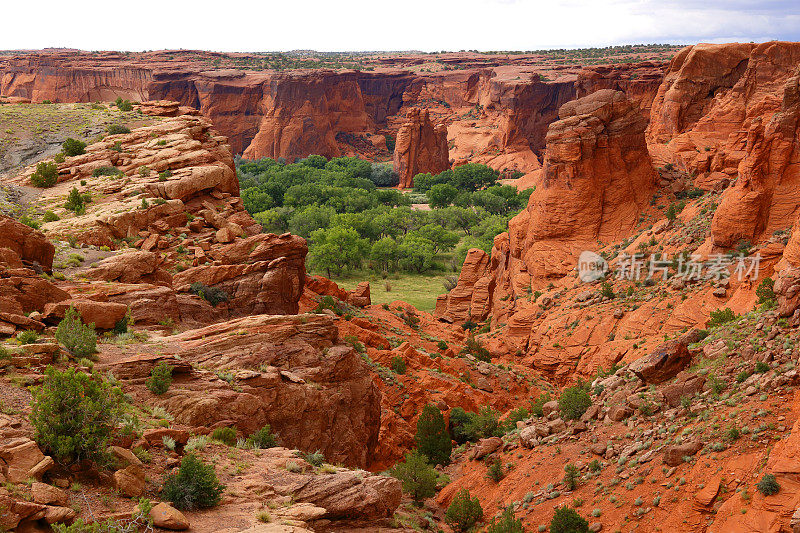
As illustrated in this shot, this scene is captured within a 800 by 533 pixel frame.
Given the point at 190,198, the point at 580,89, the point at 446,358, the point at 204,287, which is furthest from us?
the point at 580,89

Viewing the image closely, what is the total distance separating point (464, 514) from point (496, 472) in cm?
301

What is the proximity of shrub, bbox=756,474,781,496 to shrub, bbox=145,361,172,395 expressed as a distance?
1445 cm

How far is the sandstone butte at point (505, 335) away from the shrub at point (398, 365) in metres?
0.60

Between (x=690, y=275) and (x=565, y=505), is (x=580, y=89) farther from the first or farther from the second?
(x=565, y=505)

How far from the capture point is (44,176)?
34.8 m

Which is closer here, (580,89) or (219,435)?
(219,435)

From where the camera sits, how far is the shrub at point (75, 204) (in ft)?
102

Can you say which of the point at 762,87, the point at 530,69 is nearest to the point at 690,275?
the point at 762,87

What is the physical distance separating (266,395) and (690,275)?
24.3 metres

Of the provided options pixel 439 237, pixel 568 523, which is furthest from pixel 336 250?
pixel 568 523

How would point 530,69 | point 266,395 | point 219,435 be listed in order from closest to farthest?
point 219,435, point 266,395, point 530,69

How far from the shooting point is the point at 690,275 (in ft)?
112

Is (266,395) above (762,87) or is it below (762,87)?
A: below

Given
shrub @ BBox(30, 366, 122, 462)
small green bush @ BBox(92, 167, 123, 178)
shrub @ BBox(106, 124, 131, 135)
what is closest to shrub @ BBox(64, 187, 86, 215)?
small green bush @ BBox(92, 167, 123, 178)
